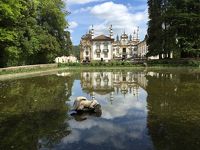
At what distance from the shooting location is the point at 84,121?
1044cm

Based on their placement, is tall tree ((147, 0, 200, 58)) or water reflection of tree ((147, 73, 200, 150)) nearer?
water reflection of tree ((147, 73, 200, 150))

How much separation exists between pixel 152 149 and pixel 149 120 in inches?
122

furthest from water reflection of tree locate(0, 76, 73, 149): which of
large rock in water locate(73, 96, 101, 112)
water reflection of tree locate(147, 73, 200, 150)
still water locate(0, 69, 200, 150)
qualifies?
water reflection of tree locate(147, 73, 200, 150)

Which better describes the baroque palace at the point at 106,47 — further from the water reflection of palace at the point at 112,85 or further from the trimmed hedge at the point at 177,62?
the water reflection of palace at the point at 112,85

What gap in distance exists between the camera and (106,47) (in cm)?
10162

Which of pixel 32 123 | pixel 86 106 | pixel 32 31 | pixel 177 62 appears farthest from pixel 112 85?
pixel 177 62

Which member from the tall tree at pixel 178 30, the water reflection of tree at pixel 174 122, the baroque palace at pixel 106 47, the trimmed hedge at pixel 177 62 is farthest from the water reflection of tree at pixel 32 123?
the baroque palace at pixel 106 47

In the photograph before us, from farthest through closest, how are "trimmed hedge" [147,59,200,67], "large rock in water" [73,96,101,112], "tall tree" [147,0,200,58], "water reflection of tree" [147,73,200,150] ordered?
"tall tree" [147,0,200,58] < "trimmed hedge" [147,59,200,67] < "large rock in water" [73,96,101,112] < "water reflection of tree" [147,73,200,150]

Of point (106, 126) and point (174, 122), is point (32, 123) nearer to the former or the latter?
point (106, 126)

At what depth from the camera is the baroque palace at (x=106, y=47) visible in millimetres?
102119

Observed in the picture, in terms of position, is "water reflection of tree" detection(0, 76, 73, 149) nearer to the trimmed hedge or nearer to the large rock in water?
the large rock in water

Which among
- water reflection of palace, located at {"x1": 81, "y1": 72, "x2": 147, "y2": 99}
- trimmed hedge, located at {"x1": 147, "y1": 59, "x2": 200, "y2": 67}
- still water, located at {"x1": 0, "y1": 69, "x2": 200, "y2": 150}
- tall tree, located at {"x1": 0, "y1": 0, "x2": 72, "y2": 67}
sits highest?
tall tree, located at {"x1": 0, "y1": 0, "x2": 72, "y2": 67}

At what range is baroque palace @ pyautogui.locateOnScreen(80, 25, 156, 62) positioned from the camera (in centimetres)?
10212

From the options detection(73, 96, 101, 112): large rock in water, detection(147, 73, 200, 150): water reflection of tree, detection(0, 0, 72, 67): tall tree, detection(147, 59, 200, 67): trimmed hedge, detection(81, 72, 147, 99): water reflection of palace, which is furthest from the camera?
detection(147, 59, 200, 67): trimmed hedge
